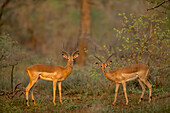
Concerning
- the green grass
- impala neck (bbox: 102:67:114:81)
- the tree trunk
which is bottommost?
the green grass

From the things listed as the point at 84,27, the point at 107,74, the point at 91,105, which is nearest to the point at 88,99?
the point at 91,105

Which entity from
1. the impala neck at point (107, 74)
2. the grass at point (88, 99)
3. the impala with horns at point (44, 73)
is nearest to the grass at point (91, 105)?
the grass at point (88, 99)

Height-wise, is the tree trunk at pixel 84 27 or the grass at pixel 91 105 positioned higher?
the tree trunk at pixel 84 27

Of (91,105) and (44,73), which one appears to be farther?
(91,105)

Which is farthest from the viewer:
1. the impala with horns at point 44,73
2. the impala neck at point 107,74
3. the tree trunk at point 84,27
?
the tree trunk at point 84,27

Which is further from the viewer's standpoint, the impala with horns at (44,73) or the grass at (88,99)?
the impala with horns at (44,73)

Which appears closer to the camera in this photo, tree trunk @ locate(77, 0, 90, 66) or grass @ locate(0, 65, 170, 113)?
grass @ locate(0, 65, 170, 113)

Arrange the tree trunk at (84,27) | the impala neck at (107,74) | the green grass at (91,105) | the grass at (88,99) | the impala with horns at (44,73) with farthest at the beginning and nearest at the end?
1. the tree trunk at (84,27)
2. the impala neck at (107,74)
3. the impala with horns at (44,73)
4. the grass at (88,99)
5. the green grass at (91,105)

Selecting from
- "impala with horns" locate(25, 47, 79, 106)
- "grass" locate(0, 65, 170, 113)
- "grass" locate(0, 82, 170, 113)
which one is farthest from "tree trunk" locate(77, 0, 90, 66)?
"impala with horns" locate(25, 47, 79, 106)

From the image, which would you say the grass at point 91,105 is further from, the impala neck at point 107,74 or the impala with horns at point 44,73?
the impala neck at point 107,74

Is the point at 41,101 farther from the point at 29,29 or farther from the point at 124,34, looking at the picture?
the point at 29,29

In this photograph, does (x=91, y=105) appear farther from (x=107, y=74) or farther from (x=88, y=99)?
(x=107, y=74)

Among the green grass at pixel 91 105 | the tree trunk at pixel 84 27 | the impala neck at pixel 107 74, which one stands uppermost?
the tree trunk at pixel 84 27

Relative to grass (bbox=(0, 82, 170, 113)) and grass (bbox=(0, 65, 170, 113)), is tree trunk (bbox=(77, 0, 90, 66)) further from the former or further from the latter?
grass (bbox=(0, 82, 170, 113))
